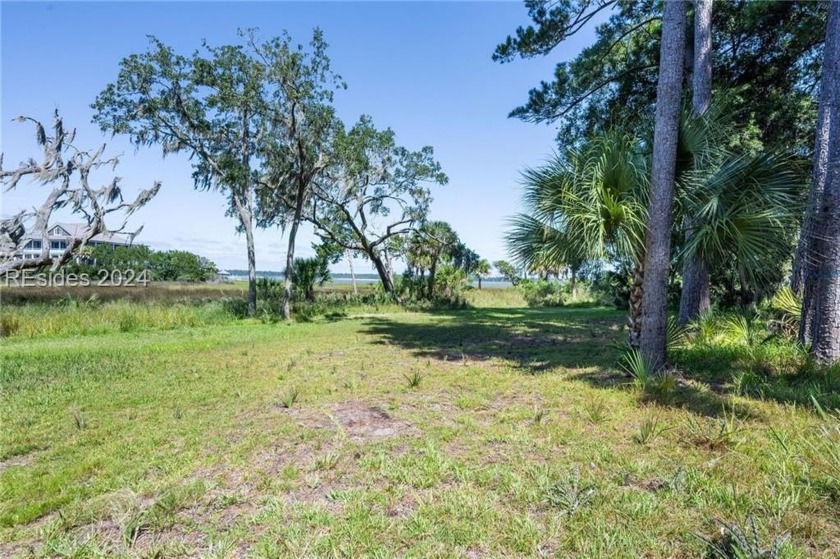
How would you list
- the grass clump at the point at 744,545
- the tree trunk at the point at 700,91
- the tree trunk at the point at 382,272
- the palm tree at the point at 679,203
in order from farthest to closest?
the tree trunk at the point at 382,272 < the tree trunk at the point at 700,91 < the palm tree at the point at 679,203 < the grass clump at the point at 744,545

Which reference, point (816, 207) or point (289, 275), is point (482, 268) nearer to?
point (289, 275)

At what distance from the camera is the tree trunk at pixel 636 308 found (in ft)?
19.9

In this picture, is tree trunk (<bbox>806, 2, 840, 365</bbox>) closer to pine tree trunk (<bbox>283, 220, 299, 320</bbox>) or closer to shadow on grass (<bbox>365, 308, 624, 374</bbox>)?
shadow on grass (<bbox>365, 308, 624, 374</bbox>)

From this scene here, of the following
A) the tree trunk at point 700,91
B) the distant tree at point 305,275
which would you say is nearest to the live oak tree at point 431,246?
the distant tree at point 305,275

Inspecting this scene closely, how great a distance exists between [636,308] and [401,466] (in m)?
4.69

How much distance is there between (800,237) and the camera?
5.80m

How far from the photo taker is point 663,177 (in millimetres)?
5406

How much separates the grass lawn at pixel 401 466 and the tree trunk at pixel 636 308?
619 mm

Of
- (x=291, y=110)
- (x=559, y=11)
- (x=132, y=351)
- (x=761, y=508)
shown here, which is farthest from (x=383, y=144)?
(x=761, y=508)

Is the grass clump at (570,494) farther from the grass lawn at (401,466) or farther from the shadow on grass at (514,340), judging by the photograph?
the shadow on grass at (514,340)

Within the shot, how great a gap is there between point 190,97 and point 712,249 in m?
15.1

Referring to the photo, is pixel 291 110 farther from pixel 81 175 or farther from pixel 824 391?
pixel 824 391

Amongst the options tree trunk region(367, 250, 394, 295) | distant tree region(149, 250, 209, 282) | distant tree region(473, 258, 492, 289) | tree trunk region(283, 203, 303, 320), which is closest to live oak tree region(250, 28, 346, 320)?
tree trunk region(283, 203, 303, 320)

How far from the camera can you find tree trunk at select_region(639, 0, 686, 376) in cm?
539
